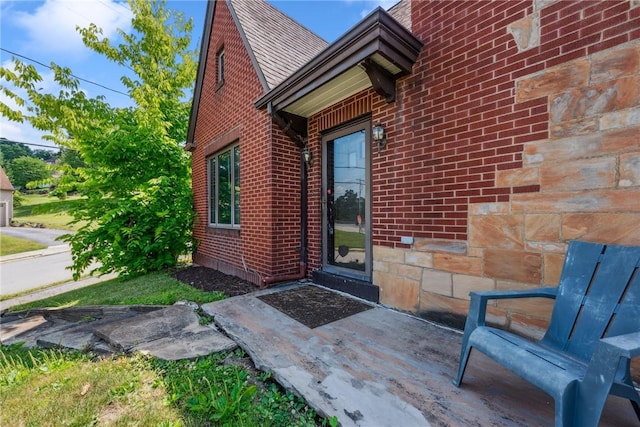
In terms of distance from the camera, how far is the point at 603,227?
6.55 ft

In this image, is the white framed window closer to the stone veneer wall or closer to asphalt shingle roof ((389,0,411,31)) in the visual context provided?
asphalt shingle roof ((389,0,411,31))

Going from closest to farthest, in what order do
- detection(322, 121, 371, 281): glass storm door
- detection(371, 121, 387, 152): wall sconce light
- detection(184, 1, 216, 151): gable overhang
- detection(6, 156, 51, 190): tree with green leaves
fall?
detection(371, 121, 387, 152): wall sconce light < detection(322, 121, 371, 281): glass storm door < detection(184, 1, 216, 151): gable overhang < detection(6, 156, 51, 190): tree with green leaves

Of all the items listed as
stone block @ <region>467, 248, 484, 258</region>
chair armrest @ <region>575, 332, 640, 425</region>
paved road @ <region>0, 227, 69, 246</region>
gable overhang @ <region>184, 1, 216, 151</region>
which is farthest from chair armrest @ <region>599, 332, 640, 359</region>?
paved road @ <region>0, 227, 69, 246</region>

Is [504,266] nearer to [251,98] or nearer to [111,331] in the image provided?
[111,331]

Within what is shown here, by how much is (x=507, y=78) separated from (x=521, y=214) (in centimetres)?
123

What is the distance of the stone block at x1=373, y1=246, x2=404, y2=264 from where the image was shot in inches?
129

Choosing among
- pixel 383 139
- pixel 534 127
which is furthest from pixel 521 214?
pixel 383 139

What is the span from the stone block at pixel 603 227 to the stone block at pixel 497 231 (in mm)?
306

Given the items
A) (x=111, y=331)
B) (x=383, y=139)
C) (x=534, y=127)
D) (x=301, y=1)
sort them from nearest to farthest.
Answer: (x=534, y=127) < (x=111, y=331) < (x=383, y=139) < (x=301, y=1)

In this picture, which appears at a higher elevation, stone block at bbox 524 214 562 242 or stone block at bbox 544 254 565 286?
stone block at bbox 524 214 562 242

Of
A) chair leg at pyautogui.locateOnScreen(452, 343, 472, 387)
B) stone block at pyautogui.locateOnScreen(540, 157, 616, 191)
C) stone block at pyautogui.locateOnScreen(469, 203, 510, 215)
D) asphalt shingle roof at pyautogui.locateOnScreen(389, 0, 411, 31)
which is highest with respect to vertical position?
asphalt shingle roof at pyautogui.locateOnScreen(389, 0, 411, 31)

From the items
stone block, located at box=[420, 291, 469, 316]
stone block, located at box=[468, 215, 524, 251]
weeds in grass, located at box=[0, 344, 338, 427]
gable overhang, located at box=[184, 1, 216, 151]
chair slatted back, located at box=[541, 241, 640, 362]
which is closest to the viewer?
chair slatted back, located at box=[541, 241, 640, 362]

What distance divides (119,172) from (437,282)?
7.49 m

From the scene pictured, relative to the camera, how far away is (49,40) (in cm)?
877
